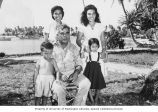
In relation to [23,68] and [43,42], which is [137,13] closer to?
[43,42]

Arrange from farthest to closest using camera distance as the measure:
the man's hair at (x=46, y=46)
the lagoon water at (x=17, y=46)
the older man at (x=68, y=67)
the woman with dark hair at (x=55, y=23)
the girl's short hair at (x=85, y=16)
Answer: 1. the lagoon water at (x=17, y=46)
2. the girl's short hair at (x=85, y=16)
3. the woman with dark hair at (x=55, y=23)
4. the man's hair at (x=46, y=46)
5. the older man at (x=68, y=67)

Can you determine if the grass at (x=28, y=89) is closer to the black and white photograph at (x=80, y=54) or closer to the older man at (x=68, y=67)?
the black and white photograph at (x=80, y=54)

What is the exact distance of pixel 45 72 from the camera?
3449mm

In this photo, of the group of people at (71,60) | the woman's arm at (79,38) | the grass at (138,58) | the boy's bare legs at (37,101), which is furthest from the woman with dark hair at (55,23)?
the grass at (138,58)

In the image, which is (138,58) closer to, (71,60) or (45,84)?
(71,60)

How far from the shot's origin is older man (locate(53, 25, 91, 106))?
3.41 meters

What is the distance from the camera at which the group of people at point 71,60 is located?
11.3 ft

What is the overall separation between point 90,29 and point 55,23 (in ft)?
1.62

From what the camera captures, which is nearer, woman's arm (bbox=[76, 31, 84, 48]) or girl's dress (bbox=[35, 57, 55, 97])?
girl's dress (bbox=[35, 57, 55, 97])

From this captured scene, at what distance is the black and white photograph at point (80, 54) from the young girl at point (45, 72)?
13mm

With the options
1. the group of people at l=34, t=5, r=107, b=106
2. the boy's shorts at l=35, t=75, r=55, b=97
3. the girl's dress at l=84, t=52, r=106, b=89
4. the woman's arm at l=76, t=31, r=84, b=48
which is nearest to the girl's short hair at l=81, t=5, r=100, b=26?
the group of people at l=34, t=5, r=107, b=106

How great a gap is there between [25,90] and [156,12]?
2245 millimetres

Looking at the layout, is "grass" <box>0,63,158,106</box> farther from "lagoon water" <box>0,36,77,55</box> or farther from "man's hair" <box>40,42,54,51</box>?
"man's hair" <box>40,42,54,51</box>

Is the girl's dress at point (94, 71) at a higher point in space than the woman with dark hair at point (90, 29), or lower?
lower
